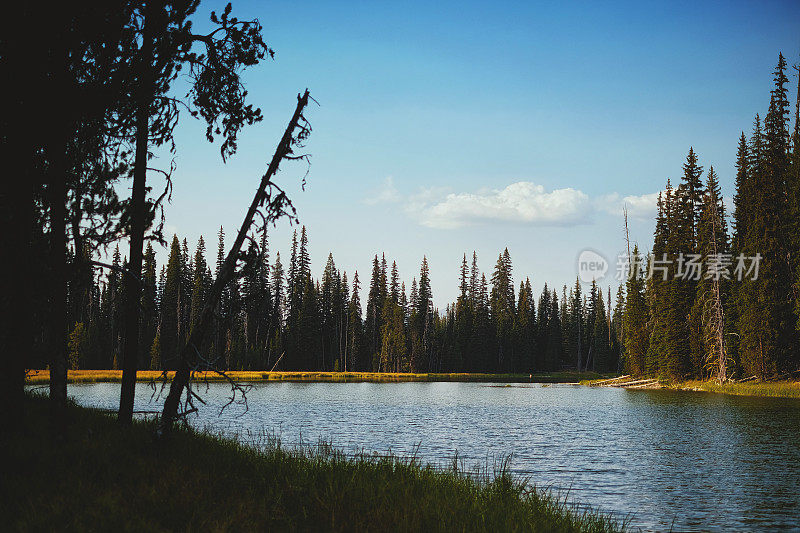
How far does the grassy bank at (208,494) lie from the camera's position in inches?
293

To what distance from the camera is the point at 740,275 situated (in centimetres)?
5141

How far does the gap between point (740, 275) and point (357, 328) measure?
6131 centimetres

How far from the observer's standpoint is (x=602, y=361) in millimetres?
117438

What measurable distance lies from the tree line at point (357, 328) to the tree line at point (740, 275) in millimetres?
41608

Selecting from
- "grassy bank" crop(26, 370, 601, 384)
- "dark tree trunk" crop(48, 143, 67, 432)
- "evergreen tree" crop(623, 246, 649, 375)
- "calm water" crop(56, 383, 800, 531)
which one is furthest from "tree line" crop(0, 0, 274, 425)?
"evergreen tree" crop(623, 246, 649, 375)

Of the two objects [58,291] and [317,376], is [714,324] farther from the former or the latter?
[58,291]

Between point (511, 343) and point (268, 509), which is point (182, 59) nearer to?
point (268, 509)

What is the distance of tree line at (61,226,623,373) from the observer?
83250 millimetres

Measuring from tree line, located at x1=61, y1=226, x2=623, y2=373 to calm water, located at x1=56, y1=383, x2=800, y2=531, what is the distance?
136 feet

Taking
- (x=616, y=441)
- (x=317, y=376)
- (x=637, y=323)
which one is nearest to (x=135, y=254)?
(x=616, y=441)

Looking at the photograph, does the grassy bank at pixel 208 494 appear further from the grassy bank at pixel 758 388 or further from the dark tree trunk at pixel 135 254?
the grassy bank at pixel 758 388

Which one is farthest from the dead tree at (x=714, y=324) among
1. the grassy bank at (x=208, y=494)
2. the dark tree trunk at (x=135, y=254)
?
the dark tree trunk at (x=135, y=254)

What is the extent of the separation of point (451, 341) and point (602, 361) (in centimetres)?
3235

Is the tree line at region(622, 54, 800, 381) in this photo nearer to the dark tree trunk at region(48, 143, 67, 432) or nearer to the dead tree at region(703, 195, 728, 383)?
the dead tree at region(703, 195, 728, 383)
